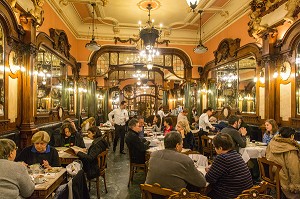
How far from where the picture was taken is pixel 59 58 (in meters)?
→ 8.26

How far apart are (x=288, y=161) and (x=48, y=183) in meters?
3.14

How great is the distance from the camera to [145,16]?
9.93 metres

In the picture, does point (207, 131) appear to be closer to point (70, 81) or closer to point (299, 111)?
point (299, 111)

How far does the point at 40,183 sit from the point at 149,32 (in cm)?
425

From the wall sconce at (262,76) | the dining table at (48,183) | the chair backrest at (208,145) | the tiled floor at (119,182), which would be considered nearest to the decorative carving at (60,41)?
the tiled floor at (119,182)

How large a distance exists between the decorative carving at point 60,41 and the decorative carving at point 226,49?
5.55 m

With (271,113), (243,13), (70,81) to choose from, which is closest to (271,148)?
(271,113)

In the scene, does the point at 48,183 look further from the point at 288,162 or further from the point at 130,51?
the point at 130,51

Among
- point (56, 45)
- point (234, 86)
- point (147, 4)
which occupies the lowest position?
point (234, 86)

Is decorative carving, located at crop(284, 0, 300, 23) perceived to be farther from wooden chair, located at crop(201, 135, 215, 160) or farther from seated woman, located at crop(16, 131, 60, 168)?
seated woman, located at crop(16, 131, 60, 168)

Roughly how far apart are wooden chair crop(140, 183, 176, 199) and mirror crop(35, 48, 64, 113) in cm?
502

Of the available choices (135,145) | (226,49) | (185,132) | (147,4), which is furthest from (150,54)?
(226,49)

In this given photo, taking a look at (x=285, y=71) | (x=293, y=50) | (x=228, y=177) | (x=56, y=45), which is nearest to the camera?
(x=228, y=177)

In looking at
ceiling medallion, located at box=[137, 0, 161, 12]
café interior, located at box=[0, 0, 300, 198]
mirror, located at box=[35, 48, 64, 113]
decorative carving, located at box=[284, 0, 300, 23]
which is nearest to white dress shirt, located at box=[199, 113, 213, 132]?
café interior, located at box=[0, 0, 300, 198]
